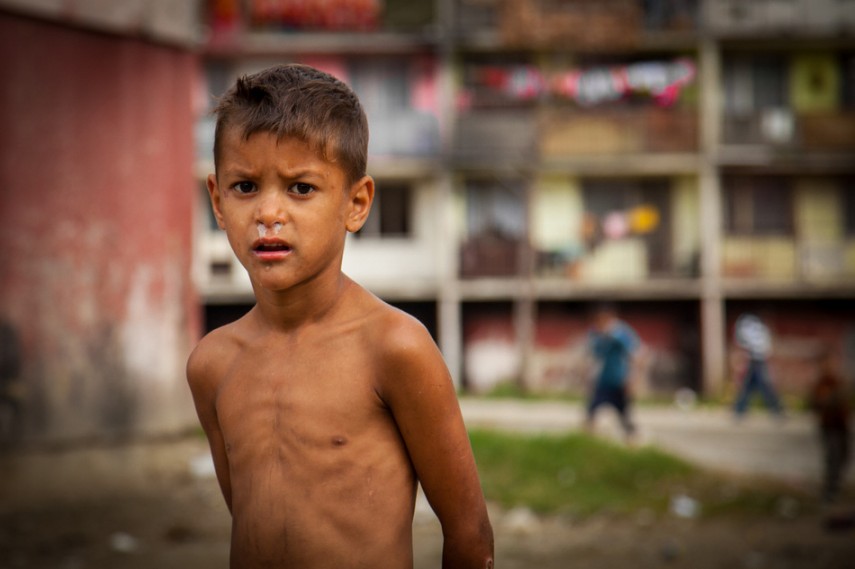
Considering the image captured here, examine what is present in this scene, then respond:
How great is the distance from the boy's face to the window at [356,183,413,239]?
19.8 metres

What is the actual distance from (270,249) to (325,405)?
29 cm

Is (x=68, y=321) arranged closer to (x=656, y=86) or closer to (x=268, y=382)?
(x=268, y=382)

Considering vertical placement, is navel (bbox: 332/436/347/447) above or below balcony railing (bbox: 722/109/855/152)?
A: below

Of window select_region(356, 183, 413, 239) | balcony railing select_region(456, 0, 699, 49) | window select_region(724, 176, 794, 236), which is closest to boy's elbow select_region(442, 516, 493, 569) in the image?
balcony railing select_region(456, 0, 699, 49)

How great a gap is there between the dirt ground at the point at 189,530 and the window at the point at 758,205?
14.5 m

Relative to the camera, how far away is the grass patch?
7590 mm

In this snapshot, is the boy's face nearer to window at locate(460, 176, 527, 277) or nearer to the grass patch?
the grass patch

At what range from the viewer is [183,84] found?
8086 millimetres

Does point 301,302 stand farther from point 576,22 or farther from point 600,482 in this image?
point 576,22

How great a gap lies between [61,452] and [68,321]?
921 millimetres

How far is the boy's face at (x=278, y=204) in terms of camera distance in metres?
1.63

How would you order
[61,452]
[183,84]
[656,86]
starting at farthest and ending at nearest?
[656,86] < [183,84] < [61,452]

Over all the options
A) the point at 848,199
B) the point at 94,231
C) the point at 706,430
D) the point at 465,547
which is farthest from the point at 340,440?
the point at 848,199

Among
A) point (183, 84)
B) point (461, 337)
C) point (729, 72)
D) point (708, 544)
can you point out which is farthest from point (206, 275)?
point (708, 544)
